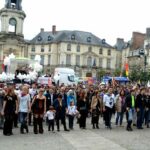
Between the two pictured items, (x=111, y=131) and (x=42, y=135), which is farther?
(x=111, y=131)

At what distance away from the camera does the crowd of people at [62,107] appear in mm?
15960

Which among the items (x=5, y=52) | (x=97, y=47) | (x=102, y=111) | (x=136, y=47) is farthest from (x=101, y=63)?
(x=102, y=111)

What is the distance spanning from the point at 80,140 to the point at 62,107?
2.93 m

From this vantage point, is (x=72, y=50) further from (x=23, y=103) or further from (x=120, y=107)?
(x=23, y=103)

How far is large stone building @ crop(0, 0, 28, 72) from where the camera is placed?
76.2m

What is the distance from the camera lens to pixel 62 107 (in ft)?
56.7

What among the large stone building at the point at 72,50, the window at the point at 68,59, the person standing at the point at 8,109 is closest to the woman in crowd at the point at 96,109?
the person standing at the point at 8,109


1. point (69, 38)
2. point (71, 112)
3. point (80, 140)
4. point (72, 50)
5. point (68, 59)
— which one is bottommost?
point (80, 140)

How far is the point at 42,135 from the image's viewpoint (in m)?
15.7

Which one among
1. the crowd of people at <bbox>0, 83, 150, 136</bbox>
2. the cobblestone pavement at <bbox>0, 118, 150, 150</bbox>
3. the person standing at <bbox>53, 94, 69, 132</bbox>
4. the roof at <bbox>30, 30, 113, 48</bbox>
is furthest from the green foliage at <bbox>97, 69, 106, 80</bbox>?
the cobblestone pavement at <bbox>0, 118, 150, 150</bbox>

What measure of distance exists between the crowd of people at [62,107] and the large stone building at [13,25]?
5665 cm

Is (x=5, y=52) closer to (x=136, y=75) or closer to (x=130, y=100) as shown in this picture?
(x=136, y=75)

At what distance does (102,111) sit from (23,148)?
274 inches

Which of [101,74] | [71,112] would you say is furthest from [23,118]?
[101,74]
